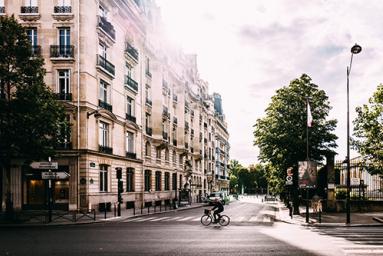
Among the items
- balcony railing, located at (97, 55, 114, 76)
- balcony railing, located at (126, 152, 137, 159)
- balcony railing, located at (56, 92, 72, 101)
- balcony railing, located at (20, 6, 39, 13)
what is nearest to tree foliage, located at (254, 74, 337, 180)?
balcony railing, located at (126, 152, 137, 159)

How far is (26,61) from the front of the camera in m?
27.3

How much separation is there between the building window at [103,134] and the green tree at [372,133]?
830 inches

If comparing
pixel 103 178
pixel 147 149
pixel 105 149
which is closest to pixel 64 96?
pixel 105 149

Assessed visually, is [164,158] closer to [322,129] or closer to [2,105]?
[322,129]

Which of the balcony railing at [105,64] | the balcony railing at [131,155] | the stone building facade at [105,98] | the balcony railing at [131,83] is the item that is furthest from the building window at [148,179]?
the balcony railing at [105,64]

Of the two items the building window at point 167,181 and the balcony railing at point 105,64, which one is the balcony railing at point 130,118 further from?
the building window at point 167,181

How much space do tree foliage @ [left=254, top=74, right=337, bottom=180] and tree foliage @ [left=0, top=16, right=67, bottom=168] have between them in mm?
20379

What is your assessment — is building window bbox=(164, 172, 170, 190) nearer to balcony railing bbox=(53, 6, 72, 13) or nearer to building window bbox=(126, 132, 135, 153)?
building window bbox=(126, 132, 135, 153)

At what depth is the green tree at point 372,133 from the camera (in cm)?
3036

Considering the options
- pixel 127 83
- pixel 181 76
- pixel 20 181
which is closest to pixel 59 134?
pixel 20 181

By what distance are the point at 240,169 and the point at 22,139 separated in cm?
15108

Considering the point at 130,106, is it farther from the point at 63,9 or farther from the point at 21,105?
the point at 21,105

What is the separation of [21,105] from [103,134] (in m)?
13.4

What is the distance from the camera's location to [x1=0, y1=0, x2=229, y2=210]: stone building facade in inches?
1387
